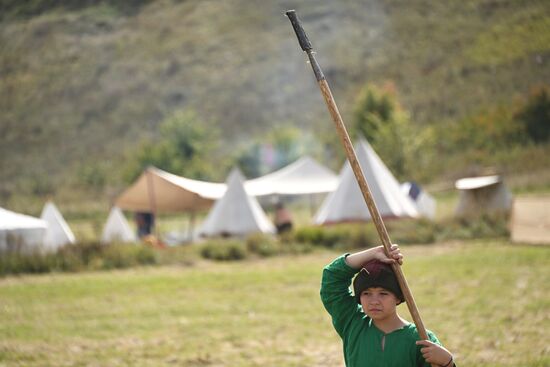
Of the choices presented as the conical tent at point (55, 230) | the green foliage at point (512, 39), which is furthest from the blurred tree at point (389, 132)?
the conical tent at point (55, 230)

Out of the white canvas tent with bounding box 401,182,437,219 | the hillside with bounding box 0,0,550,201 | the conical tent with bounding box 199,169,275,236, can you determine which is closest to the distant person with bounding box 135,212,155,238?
the conical tent with bounding box 199,169,275,236

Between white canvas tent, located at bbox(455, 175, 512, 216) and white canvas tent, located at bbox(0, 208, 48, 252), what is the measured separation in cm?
937

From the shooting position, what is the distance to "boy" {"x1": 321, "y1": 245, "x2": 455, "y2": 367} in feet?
11.0

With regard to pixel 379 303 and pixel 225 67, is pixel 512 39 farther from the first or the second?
pixel 379 303

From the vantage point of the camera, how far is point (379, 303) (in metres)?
3.40

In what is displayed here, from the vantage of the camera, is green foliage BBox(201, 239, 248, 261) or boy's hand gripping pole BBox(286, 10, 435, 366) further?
green foliage BBox(201, 239, 248, 261)

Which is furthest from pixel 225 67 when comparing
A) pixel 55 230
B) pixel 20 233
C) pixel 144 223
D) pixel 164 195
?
pixel 20 233

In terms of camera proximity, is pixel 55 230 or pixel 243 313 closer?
pixel 243 313

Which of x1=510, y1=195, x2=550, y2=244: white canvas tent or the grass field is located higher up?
x1=510, y1=195, x2=550, y2=244: white canvas tent

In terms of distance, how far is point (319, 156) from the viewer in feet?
165

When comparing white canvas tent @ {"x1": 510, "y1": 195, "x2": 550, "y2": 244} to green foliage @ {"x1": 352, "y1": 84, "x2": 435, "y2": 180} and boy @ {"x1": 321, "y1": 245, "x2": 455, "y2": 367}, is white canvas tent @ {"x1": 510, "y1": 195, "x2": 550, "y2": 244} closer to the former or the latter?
boy @ {"x1": 321, "y1": 245, "x2": 455, "y2": 367}

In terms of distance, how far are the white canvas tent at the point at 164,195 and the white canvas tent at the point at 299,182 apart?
58.3 inches

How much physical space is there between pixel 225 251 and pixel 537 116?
35.2 m

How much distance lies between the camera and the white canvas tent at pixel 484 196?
64.7 feet
